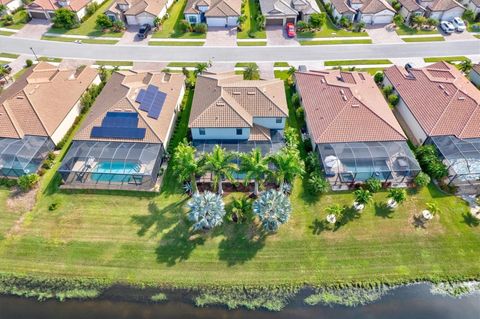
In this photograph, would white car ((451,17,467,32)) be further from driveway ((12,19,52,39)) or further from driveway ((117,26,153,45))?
driveway ((12,19,52,39))

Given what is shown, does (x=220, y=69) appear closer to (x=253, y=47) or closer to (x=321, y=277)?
(x=253, y=47)

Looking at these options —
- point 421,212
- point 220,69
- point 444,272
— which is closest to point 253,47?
point 220,69

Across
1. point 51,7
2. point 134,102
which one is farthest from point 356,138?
point 51,7

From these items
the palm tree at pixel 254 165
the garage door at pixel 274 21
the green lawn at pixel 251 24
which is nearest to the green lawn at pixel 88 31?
Answer: the green lawn at pixel 251 24

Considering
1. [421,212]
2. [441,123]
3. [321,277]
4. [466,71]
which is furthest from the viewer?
A: [466,71]

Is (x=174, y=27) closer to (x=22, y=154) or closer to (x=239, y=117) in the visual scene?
(x=239, y=117)
